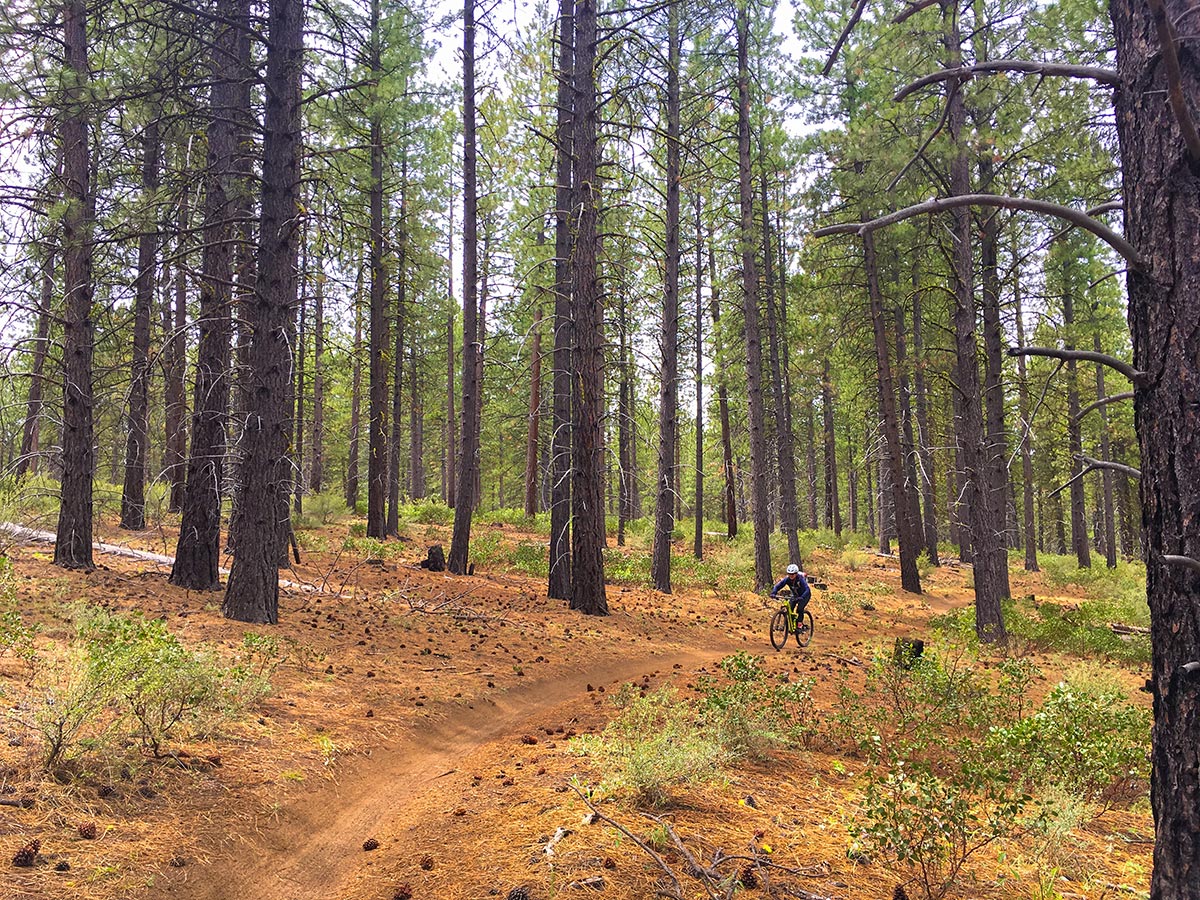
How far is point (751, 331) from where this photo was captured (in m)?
16.2

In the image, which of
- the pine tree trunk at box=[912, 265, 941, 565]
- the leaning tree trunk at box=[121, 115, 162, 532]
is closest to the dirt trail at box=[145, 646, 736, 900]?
the leaning tree trunk at box=[121, 115, 162, 532]

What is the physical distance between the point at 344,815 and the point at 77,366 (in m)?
8.99

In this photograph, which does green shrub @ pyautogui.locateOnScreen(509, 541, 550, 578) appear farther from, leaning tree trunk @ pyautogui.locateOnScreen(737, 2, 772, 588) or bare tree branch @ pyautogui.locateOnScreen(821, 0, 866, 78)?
bare tree branch @ pyautogui.locateOnScreen(821, 0, 866, 78)

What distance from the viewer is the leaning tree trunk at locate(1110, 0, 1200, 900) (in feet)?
7.66

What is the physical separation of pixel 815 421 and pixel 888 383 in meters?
21.8

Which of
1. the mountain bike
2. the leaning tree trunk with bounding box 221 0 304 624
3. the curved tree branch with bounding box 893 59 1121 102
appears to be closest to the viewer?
the curved tree branch with bounding box 893 59 1121 102

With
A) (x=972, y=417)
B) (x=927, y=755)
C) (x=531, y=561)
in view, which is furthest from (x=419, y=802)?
(x=531, y=561)

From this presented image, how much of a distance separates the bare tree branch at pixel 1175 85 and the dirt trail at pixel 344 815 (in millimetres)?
5141

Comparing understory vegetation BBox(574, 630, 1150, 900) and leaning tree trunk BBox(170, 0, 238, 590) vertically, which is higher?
leaning tree trunk BBox(170, 0, 238, 590)

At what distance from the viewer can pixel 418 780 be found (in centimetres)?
518

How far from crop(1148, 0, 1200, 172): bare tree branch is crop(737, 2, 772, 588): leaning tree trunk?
1363cm

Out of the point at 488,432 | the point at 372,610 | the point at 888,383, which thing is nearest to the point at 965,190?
the point at 888,383

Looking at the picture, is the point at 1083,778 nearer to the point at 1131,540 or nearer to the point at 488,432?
the point at 488,432

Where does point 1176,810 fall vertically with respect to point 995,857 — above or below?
above
